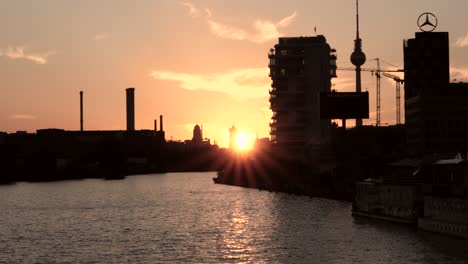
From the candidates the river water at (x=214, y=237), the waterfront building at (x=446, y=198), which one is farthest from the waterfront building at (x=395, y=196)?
the waterfront building at (x=446, y=198)

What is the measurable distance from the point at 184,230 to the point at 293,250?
27.8 metres

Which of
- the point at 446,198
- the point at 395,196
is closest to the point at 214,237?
the point at 395,196

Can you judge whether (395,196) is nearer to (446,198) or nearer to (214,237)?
(446,198)

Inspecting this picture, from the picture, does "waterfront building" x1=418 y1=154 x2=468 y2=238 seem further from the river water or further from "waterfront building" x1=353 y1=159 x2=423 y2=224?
"waterfront building" x1=353 y1=159 x2=423 y2=224

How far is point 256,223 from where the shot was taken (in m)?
128

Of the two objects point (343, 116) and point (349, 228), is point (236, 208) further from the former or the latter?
point (349, 228)

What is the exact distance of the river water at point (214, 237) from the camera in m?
87.1

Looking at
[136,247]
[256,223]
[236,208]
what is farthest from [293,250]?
[236,208]

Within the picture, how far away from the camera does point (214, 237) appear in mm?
107875

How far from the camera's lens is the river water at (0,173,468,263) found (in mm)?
87125

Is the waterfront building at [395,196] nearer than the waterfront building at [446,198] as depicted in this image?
No

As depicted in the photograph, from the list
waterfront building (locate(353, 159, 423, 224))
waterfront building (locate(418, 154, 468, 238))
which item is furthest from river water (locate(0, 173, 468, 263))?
waterfront building (locate(353, 159, 423, 224))

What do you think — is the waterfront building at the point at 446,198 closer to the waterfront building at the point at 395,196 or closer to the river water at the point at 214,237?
the river water at the point at 214,237

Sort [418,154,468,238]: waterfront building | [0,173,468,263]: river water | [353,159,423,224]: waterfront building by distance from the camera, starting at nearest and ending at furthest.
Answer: [0,173,468,263]: river water → [418,154,468,238]: waterfront building → [353,159,423,224]: waterfront building
